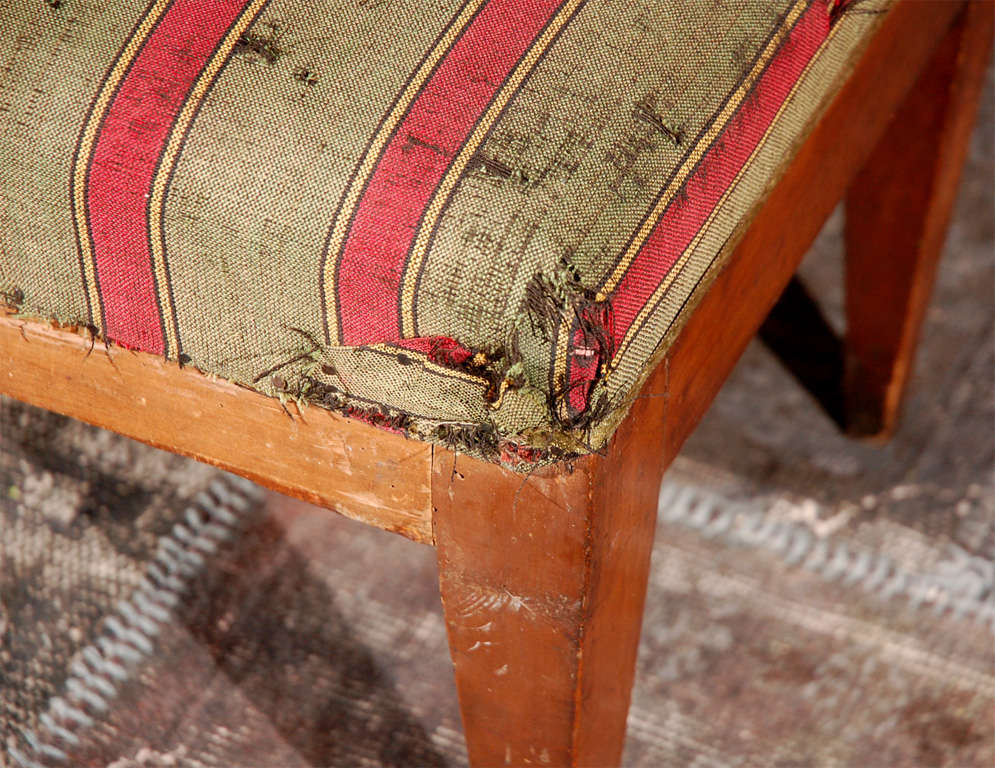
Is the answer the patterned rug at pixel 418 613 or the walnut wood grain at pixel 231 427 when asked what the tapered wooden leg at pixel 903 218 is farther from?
the walnut wood grain at pixel 231 427

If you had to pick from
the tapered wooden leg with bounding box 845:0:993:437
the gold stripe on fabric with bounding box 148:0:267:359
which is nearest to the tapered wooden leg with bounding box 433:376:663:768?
the gold stripe on fabric with bounding box 148:0:267:359

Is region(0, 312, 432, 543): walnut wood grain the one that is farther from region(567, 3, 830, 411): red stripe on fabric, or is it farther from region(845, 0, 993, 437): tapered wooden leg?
region(845, 0, 993, 437): tapered wooden leg

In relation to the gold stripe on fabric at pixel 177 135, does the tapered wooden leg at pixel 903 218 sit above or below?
above

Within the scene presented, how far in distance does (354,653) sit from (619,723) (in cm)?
29

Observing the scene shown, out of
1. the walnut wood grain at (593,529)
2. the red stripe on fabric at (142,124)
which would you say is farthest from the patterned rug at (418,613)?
the red stripe on fabric at (142,124)

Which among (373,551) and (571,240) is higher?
(373,551)

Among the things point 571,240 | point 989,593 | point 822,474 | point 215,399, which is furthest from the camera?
point 822,474

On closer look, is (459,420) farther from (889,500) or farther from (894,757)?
(889,500)

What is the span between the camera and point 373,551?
0.91 metres

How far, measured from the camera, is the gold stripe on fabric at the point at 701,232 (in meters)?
0.40

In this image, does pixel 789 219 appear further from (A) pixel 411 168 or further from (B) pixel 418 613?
(B) pixel 418 613

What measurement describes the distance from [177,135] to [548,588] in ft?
0.76

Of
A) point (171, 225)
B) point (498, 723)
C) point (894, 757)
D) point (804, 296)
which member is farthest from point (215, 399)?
point (804, 296)

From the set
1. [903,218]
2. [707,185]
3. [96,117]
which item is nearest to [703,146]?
[707,185]
